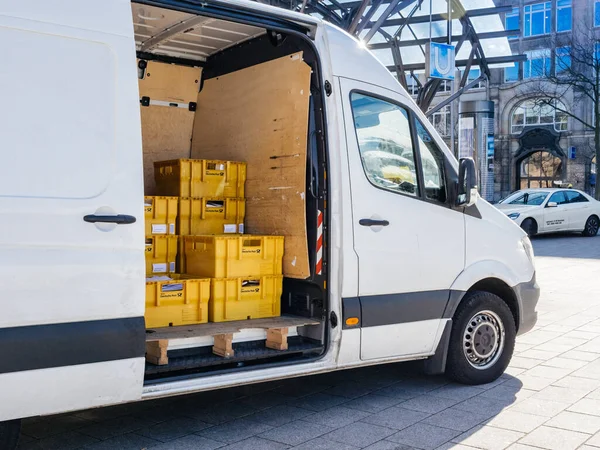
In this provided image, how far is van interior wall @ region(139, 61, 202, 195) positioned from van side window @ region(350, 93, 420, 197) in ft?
6.50

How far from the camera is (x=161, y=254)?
5.84 m

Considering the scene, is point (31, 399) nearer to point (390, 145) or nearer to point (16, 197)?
point (16, 197)

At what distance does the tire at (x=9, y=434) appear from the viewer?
12.9ft

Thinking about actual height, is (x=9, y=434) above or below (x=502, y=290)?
below

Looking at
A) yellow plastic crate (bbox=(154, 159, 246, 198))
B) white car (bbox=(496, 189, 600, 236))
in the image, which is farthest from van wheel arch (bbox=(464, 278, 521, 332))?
white car (bbox=(496, 189, 600, 236))

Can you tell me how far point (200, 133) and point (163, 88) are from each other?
0.51 metres

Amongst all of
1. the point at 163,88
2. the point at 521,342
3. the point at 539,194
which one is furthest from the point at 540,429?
the point at 539,194

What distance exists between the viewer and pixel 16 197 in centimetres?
376

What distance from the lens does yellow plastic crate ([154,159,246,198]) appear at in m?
6.13

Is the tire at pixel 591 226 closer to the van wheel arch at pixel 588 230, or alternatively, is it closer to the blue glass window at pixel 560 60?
the van wheel arch at pixel 588 230

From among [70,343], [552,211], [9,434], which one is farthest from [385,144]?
[552,211]

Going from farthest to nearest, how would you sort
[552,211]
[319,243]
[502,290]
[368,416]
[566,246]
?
1. [552,211]
2. [566,246]
3. [502,290]
4. [319,243]
5. [368,416]

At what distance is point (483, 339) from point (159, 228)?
2676 mm

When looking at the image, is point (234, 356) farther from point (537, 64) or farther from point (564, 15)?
point (564, 15)
